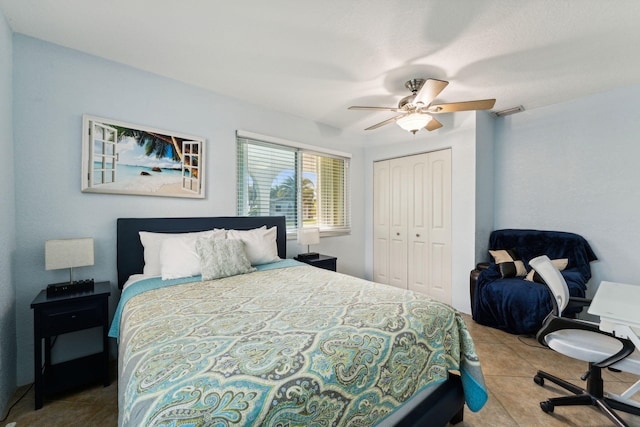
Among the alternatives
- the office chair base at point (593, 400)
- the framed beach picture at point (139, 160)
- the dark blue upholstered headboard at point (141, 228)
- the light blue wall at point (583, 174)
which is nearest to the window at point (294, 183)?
the dark blue upholstered headboard at point (141, 228)

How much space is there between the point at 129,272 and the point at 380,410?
2274 mm

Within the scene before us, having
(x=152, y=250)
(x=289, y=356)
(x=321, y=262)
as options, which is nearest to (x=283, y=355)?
(x=289, y=356)

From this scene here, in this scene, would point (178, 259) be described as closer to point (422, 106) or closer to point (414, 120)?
point (414, 120)

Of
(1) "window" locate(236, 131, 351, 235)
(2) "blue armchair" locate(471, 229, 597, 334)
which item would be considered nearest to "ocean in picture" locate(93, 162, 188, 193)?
(1) "window" locate(236, 131, 351, 235)

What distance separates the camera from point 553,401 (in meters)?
1.71

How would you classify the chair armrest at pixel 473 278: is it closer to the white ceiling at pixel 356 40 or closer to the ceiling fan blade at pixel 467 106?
the ceiling fan blade at pixel 467 106

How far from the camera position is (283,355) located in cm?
98

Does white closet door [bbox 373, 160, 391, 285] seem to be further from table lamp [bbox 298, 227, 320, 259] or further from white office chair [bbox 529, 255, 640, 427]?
white office chair [bbox 529, 255, 640, 427]

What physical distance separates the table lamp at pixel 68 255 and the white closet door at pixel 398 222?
3632mm

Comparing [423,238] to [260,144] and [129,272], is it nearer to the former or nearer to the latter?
[260,144]

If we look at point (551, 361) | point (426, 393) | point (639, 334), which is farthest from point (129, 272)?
point (551, 361)

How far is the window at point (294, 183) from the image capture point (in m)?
3.16

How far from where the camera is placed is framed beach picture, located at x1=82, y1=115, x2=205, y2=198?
2174 millimetres

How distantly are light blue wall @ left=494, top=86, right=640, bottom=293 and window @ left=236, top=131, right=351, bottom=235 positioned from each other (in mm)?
2289
